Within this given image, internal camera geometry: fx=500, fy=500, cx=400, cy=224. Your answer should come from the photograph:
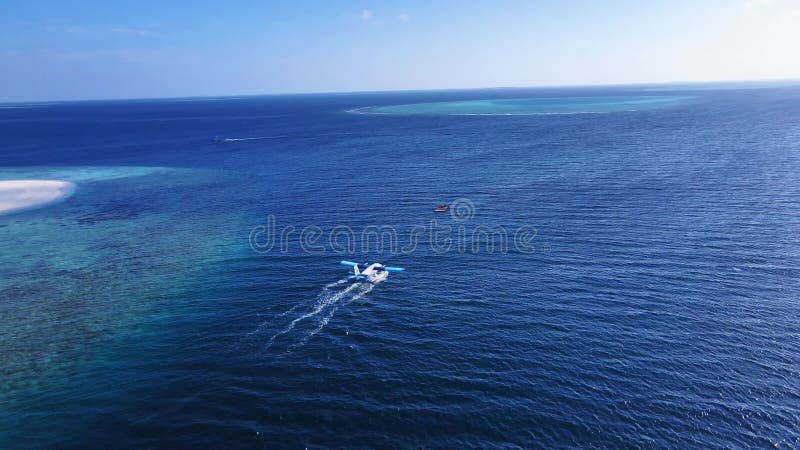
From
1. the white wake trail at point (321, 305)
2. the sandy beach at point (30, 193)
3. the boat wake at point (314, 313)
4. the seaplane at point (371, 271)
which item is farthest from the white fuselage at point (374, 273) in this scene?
the sandy beach at point (30, 193)

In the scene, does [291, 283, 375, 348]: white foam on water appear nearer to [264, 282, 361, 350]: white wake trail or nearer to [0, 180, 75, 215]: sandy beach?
[264, 282, 361, 350]: white wake trail

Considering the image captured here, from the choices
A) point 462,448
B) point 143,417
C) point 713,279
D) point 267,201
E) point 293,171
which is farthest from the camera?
point 293,171

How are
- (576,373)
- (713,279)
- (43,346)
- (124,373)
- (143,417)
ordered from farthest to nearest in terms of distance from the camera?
(713,279), (43,346), (124,373), (576,373), (143,417)

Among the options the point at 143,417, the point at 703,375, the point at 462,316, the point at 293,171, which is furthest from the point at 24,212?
the point at 703,375

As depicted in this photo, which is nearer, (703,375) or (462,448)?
(462,448)

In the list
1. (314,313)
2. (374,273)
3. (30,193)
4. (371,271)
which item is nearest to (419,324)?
(314,313)

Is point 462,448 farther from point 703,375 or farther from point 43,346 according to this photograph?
point 43,346
